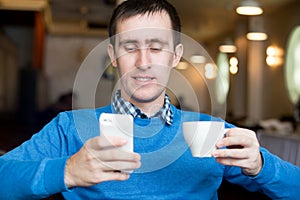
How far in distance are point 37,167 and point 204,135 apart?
0.31m

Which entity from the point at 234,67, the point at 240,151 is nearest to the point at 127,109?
the point at 240,151

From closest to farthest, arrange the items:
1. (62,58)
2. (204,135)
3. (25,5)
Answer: (204,135), (25,5), (62,58)

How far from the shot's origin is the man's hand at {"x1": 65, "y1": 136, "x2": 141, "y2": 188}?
2.36 ft

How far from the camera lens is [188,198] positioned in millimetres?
1188

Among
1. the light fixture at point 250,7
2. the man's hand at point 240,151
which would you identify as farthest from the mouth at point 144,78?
the light fixture at point 250,7

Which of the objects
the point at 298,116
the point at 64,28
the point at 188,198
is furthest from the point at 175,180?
the point at 64,28

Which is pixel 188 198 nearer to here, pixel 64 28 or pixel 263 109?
pixel 263 109

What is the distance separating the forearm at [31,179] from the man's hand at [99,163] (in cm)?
2

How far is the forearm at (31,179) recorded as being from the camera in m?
0.83

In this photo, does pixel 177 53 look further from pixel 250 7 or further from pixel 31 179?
pixel 250 7

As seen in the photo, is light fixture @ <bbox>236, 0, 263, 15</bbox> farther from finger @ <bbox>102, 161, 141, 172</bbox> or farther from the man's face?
finger @ <bbox>102, 161, 141, 172</bbox>

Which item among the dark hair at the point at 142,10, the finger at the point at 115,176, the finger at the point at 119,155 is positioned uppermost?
the dark hair at the point at 142,10

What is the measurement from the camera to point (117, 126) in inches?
28.0

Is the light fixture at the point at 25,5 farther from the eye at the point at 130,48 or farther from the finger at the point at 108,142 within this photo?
the finger at the point at 108,142
